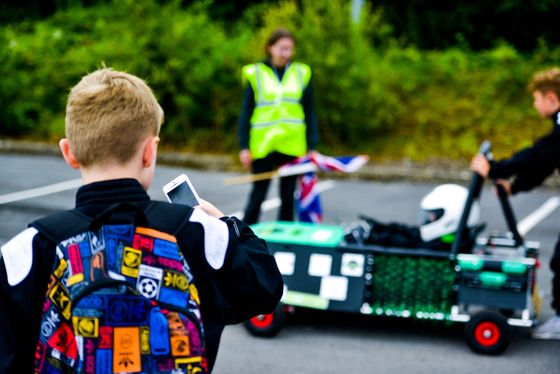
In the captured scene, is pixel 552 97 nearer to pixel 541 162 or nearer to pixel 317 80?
pixel 541 162

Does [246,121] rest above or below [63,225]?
above

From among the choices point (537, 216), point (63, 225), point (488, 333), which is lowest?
point (488, 333)

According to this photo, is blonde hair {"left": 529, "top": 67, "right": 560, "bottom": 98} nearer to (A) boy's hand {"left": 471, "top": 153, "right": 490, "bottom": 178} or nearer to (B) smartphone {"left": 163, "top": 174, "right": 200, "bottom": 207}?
(A) boy's hand {"left": 471, "top": 153, "right": 490, "bottom": 178}

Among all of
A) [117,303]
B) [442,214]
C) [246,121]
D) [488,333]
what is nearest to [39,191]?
[246,121]

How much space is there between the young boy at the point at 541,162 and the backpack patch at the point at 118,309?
311cm

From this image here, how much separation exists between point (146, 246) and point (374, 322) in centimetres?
356

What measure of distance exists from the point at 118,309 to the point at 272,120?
4.67m

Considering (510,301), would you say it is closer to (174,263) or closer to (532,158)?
(532,158)

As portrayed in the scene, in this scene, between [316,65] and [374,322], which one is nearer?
[374,322]

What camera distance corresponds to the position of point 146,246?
4.70 ft

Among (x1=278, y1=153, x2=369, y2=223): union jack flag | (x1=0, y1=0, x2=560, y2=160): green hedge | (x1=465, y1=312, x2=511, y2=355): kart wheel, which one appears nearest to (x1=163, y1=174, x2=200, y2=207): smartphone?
(x1=465, y1=312, x2=511, y2=355): kart wheel

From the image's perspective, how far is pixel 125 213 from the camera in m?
1.45

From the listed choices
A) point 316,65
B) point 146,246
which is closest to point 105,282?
point 146,246

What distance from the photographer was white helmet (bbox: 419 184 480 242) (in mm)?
4344
